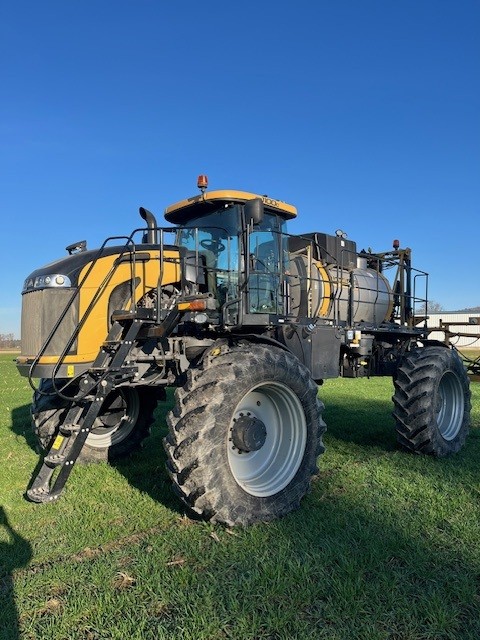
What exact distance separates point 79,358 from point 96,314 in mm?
472

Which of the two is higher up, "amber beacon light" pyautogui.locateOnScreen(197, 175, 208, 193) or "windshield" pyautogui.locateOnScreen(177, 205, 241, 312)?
"amber beacon light" pyautogui.locateOnScreen(197, 175, 208, 193)

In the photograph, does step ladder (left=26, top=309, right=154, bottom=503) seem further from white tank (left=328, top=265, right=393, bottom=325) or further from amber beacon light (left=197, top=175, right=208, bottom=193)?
white tank (left=328, top=265, right=393, bottom=325)

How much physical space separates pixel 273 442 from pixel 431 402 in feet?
8.53

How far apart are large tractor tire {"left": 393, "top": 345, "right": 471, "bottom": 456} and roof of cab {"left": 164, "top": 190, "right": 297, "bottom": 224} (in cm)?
271

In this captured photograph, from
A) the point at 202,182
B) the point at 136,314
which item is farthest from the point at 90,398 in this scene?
the point at 202,182

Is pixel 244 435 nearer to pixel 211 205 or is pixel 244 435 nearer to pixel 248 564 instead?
pixel 248 564

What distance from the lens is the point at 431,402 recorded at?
269 inches

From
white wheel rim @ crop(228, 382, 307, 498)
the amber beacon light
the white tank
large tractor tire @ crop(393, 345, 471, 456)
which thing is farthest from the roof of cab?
large tractor tire @ crop(393, 345, 471, 456)

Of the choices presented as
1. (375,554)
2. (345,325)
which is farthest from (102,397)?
(345,325)

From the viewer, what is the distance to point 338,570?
3627mm

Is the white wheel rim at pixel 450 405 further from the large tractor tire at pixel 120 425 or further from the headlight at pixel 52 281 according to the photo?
the headlight at pixel 52 281

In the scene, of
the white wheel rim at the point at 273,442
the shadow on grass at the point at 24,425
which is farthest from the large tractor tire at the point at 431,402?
the shadow on grass at the point at 24,425

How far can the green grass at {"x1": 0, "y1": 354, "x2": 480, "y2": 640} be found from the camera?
305 centimetres

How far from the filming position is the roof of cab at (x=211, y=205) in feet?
19.6
